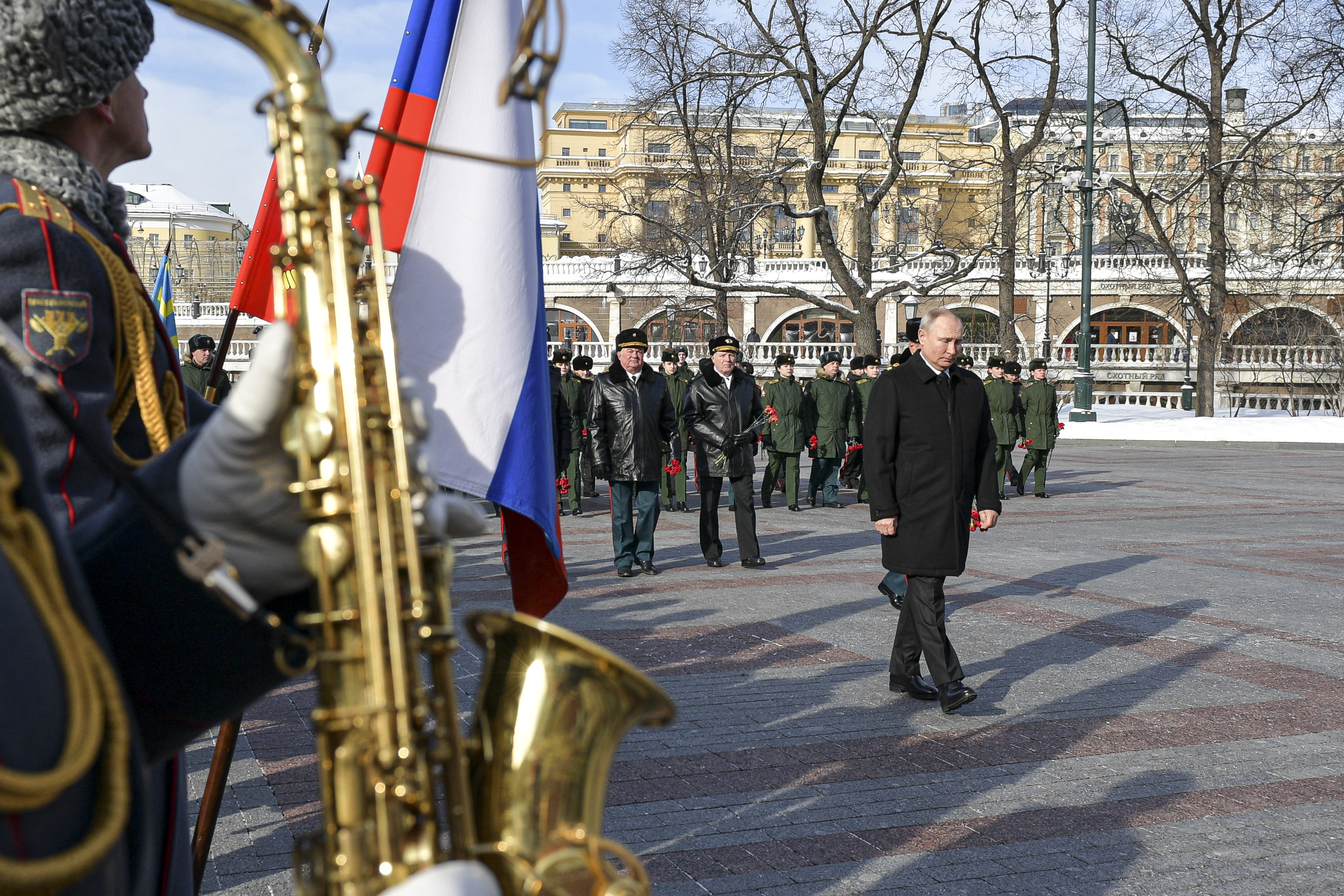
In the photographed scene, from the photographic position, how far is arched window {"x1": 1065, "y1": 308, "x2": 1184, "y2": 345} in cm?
6091

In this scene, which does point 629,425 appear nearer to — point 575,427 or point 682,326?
point 575,427

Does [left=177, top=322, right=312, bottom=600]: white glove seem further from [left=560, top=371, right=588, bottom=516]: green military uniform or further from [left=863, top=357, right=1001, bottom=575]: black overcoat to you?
[left=560, top=371, right=588, bottom=516]: green military uniform

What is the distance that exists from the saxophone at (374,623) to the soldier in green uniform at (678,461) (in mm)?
12457

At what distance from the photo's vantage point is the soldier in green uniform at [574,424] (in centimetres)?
1444

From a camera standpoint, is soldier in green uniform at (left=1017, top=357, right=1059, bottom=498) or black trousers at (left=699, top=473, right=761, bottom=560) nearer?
black trousers at (left=699, top=473, right=761, bottom=560)

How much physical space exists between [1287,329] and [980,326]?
57.7 ft

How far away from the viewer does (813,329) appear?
6116 centimetres

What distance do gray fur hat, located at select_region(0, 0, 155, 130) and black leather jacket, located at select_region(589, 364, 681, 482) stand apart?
894cm

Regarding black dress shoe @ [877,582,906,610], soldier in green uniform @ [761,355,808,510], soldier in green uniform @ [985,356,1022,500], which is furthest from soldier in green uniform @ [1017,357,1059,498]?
black dress shoe @ [877,582,906,610]

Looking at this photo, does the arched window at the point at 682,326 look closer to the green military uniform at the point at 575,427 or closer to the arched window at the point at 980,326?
the arched window at the point at 980,326

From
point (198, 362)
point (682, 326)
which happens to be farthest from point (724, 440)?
point (682, 326)

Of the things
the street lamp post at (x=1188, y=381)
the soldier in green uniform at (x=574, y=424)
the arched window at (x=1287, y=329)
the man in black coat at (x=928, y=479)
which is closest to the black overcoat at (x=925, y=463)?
the man in black coat at (x=928, y=479)

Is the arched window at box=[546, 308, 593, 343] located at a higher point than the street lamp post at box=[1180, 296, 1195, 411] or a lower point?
higher

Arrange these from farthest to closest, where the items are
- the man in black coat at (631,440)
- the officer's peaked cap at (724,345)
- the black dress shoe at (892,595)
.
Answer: the officer's peaked cap at (724,345) < the man in black coat at (631,440) < the black dress shoe at (892,595)
